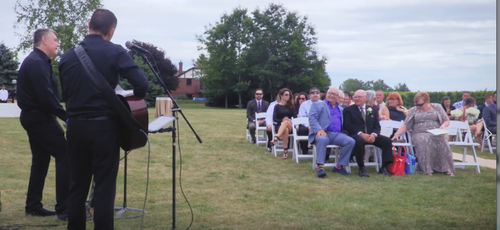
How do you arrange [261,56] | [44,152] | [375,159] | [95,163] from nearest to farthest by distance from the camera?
[95,163]
[44,152]
[375,159]
[261,56]

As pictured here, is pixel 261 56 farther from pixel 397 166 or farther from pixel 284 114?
pixel 397 166

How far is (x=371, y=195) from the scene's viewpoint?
21.5 feet

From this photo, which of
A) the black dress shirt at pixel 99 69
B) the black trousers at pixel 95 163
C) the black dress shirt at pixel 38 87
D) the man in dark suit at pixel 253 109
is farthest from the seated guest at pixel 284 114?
the black dress shirt at pixel 99 69

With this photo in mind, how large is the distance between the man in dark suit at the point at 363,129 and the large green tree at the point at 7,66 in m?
41.9

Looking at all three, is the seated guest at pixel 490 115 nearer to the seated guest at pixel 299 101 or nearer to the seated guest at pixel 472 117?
the seated guest at pixel 472 117

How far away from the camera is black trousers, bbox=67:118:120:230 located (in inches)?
136

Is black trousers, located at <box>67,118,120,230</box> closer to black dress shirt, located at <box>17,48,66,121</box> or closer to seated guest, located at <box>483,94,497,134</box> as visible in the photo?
black dress shirt, located at <box>17,48,66,121</box>

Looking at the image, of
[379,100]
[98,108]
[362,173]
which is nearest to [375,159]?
[362,173]

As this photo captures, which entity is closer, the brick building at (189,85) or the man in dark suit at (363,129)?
the man in dark suit at (363,129)

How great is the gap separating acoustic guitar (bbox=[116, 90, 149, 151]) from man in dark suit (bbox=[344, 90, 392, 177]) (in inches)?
218

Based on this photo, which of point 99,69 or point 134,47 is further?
point 134,47

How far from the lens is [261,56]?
54.3 m

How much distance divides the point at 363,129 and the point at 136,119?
6036mm

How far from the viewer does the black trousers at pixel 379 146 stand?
27.9ft
